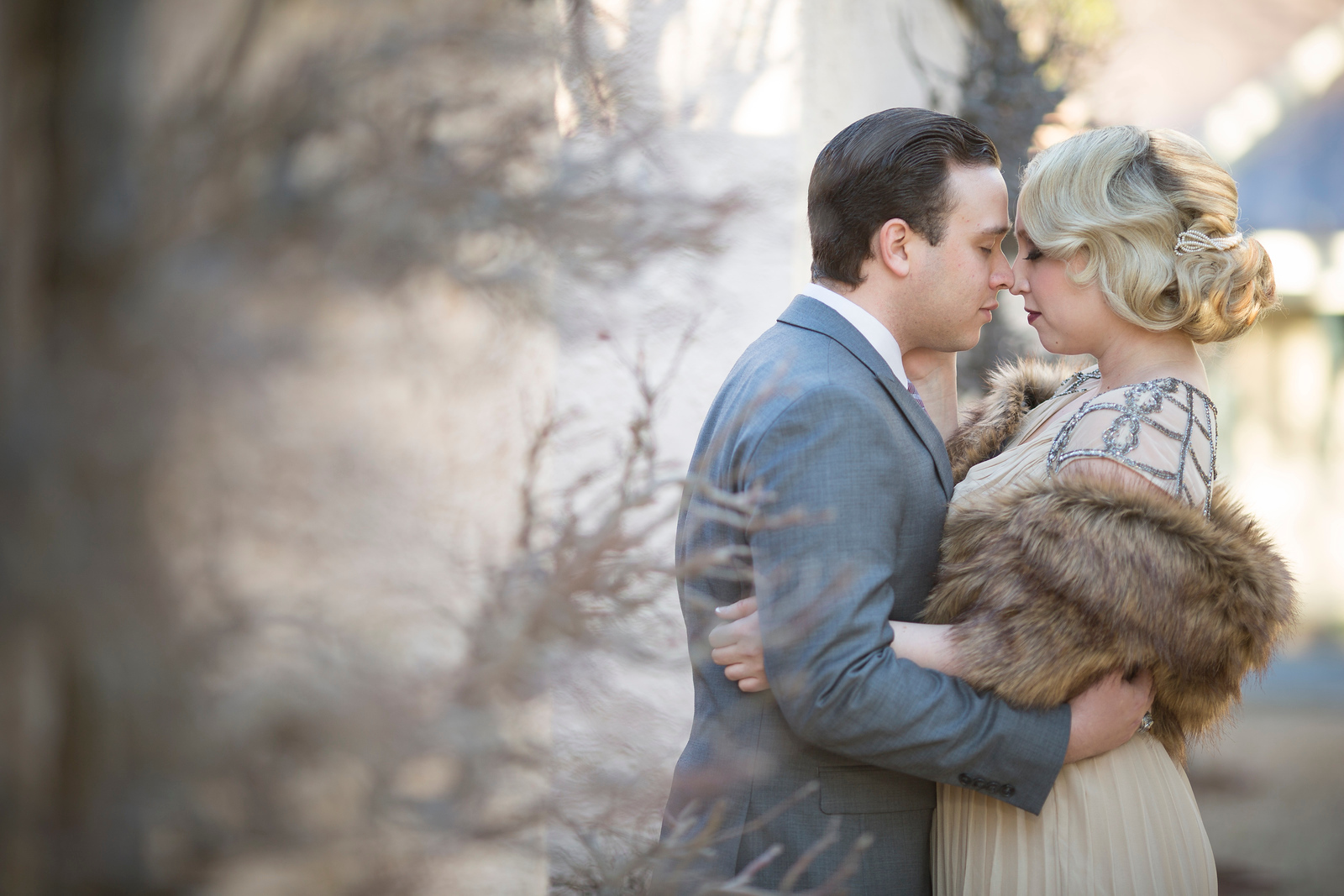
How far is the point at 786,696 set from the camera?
1.79 metres

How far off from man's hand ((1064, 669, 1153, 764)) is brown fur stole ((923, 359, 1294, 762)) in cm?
4

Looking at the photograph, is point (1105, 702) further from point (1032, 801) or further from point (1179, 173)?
point (1179, 173)

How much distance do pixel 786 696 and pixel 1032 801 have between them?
0.53 m

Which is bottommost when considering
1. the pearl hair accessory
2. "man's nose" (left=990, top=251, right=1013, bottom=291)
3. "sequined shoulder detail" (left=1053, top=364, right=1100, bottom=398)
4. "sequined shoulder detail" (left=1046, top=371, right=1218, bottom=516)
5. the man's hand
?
the man's hand

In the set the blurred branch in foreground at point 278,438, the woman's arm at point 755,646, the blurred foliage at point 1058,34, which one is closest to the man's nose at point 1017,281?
the woman's arm at point 755,646

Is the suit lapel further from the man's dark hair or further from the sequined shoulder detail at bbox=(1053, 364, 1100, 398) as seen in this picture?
the sequined shoulder detail at bbox=(1053, 364, 1100, 398)

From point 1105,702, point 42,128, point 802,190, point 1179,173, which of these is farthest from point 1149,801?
point 802,190

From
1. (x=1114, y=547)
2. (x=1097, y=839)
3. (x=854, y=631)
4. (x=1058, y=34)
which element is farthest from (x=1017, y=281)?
(x=1058, y=34)

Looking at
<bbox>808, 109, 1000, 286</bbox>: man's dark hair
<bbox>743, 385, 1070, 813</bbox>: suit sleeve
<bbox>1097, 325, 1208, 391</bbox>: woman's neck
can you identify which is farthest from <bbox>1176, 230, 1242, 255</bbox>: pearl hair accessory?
<bbox>743, 385, 1070, 813</bbox>: suit sleeve

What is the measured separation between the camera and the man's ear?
6.92ft

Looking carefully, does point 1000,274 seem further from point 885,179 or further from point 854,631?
point 854,631

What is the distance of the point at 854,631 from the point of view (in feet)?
5.69

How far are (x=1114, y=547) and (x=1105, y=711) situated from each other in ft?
1.12

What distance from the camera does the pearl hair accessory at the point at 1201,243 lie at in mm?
2088
